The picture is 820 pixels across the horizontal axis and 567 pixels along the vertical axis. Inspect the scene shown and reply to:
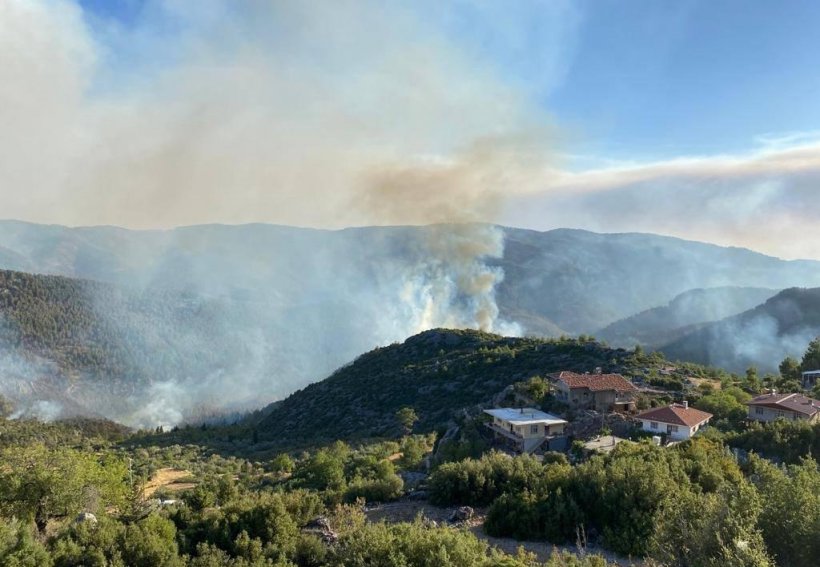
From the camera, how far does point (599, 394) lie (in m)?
37.0

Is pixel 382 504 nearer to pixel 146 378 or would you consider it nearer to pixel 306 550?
pixel 306 550

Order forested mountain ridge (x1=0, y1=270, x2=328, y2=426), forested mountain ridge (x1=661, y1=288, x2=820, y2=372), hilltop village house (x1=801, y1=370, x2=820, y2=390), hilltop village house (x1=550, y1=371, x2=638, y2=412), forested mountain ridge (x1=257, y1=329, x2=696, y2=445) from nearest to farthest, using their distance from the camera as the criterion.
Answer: hilltop village house (x1=550, y1=371, x2=638, y2=412), hilltop village house (x1=801, y1=370, x2=820, y2=390), forested mountain ridge (x1=257, y1=329, x2=696, y2=445), forested mountain ridge (x1=661, y1=288, x2=820, y2=372), forested mountain ridge (x1=0, y1=270, x2=328, y2=426)

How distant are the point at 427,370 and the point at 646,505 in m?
51.9

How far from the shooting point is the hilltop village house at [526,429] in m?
31.3

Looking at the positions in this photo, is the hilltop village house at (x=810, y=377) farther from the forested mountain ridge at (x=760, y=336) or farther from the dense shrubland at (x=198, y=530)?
the forested mountain ridge at (x=760, y=336)

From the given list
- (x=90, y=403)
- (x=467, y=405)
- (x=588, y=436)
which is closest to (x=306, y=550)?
(x=588, y=436)

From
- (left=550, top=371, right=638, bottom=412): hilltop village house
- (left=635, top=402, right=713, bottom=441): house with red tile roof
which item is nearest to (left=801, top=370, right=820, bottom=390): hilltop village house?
(left=550, top=371, right=638, bottom=412): hilltop village house

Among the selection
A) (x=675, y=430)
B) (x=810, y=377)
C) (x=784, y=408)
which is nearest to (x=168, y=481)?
(x=675, y=430)

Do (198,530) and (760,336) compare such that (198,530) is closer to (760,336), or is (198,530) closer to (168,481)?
(168,481)

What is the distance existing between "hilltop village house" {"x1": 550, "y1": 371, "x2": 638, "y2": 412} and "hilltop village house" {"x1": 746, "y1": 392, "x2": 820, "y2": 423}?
273 inches

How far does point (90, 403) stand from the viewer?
140 m

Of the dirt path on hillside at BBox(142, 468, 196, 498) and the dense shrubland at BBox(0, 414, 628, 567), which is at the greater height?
the dense shrubland at BBox(0, 414, 628, 567)

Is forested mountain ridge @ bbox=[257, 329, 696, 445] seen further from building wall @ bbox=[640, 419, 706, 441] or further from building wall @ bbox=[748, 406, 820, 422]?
building wall @ bbox=[640, 419, 706, 441]

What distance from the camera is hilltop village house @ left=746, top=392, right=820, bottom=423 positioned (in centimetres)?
3084
